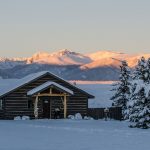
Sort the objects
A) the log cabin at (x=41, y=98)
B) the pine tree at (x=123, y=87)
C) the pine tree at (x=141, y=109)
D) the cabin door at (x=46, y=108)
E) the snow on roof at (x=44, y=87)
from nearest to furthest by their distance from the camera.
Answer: the pine tree at (x=141, y=109) < the snow on roof at (x=44, y=87) < the log cabin at (x=41, y=98) < the cabin door at (x=46, y=108) < the pine tree at (x=123, y=87)

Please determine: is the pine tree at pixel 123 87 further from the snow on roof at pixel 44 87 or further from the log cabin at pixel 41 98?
the snow on roof at pixel 44 87

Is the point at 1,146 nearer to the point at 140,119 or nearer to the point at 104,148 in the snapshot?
the point at 104,148

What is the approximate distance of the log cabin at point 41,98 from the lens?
64.1 m

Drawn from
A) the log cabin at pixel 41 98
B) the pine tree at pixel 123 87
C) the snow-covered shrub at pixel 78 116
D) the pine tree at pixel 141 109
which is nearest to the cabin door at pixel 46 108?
the log cabin at pixel 41 98

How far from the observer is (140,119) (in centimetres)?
4741

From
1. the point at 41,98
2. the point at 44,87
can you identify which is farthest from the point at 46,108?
the point at 44,87

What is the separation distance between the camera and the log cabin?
64.1 meters

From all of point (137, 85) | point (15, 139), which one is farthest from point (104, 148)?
point (137, 85)

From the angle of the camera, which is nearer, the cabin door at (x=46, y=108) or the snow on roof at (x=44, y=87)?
the snow on roof at (x=44, y=87)

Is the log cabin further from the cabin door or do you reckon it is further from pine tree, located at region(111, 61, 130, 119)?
pine tree, located at region(111, 61, 130, 119)

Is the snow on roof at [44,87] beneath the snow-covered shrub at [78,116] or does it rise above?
above

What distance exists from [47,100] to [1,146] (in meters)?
36.2

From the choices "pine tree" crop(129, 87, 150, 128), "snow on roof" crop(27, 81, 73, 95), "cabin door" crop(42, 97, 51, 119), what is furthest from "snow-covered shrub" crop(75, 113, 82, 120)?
"pine tree" crop(129, 87, 150, 128)

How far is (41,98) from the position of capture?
65438mm
